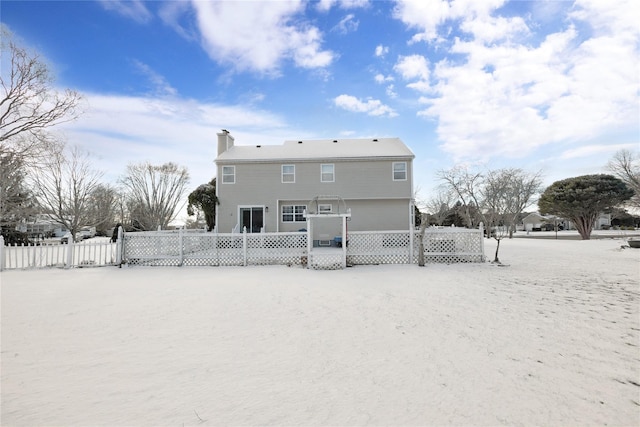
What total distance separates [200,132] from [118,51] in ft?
32.2

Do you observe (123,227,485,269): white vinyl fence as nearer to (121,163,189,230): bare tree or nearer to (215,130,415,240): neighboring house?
(215,130,415,240): neighboring house

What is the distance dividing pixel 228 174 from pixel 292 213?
474cm

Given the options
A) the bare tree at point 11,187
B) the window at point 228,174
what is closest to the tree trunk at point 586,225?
the window at point 228,174

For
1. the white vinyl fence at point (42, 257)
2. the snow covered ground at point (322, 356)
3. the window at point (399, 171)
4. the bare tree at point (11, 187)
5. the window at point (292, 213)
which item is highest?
the window at point (399, 171)

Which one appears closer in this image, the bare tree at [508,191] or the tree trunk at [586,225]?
the tree trunk at [586,225]

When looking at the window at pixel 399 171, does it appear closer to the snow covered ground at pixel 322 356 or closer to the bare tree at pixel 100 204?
the snow covered ground at pixel 322 356

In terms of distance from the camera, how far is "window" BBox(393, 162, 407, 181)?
60.8ft

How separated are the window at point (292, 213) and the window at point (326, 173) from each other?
222cm

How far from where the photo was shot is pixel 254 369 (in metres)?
3.34

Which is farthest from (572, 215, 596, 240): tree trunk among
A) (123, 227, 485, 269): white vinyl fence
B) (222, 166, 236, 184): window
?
(222, 166, 236, 184): window

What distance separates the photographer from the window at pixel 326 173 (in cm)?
1891

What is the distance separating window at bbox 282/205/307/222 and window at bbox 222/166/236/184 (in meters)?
3.67

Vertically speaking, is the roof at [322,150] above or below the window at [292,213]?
above

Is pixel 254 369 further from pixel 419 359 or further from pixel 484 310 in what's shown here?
pixel 484 310
